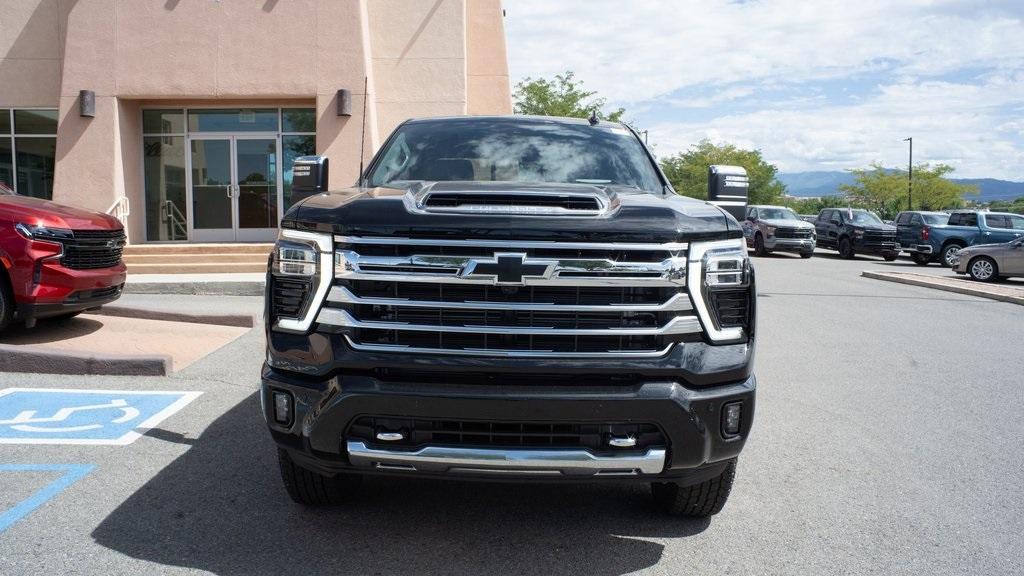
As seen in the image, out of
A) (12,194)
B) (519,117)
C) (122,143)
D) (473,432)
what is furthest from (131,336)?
(122,143)

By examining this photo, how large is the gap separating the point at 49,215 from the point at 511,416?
650 cm

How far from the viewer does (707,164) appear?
6894cm

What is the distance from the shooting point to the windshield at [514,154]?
4703 mm

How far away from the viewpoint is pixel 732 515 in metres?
4.05

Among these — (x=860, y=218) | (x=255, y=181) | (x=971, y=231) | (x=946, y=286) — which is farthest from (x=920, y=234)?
(x=255, y=181)

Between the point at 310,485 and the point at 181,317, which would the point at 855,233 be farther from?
the point at 310,485

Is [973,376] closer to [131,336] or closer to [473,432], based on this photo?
[473,432]

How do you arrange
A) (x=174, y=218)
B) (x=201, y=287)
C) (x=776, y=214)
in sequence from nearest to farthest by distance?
(x=201, y=287) → (x=174, y=218) → (x=776, y=214)

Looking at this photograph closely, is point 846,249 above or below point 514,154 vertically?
below

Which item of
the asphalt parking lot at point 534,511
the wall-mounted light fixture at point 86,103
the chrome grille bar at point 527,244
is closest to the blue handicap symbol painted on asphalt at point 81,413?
the asphalt parking lot at point 534,511

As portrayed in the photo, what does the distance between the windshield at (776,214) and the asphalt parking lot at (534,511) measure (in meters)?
23.2

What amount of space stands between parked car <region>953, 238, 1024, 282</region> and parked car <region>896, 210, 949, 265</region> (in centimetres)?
553

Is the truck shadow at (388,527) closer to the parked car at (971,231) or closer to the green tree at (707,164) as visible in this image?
the parked car at (971,231)

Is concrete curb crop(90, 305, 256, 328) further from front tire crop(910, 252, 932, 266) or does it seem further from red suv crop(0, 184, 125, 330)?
front tire crop(910, 252, 932, 266)
